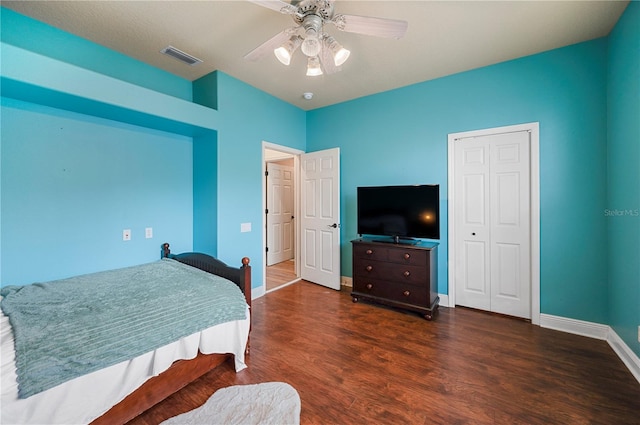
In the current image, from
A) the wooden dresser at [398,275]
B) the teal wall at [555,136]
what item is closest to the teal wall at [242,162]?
the wooden dresser at [398,275]

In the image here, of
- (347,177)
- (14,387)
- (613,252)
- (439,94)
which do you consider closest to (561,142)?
(613,252)

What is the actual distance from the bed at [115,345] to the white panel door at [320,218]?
187 cm

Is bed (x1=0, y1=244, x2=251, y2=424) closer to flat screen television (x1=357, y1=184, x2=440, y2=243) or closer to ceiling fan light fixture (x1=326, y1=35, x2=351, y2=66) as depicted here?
ceiling fan light fixture (x1=326, y1=35, x2=351, y2=66)

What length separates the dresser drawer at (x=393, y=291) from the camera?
283cm

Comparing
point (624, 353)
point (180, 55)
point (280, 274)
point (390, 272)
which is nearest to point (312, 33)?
point (180, 55)

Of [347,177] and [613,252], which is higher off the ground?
[347,177]

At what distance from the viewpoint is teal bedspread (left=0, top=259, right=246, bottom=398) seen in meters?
1.19

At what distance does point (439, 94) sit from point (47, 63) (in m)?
3.72

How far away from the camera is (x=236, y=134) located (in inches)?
126

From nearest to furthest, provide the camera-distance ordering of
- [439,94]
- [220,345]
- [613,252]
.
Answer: [220,345] < [613,252] < [439,94]

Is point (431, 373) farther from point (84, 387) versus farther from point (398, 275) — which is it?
point (84, 387)

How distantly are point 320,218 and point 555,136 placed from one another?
2853 mm

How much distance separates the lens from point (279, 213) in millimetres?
5516

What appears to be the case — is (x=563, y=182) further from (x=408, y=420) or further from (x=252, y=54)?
(x=252, y=54)
